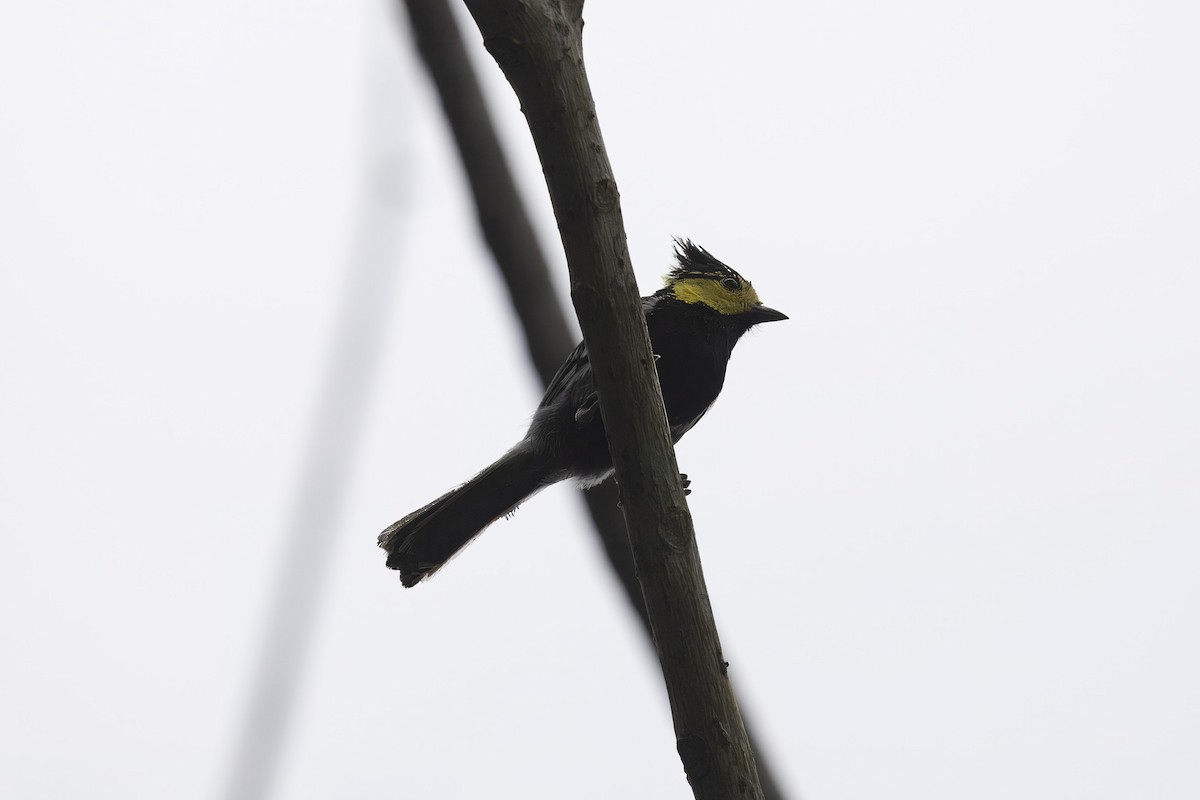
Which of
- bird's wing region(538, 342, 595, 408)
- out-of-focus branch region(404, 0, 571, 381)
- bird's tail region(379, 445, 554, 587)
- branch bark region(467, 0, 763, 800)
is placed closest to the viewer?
branch bark region(467, 0, 763, 800)

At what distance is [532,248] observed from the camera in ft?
8.34

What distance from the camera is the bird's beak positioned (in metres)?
4.72

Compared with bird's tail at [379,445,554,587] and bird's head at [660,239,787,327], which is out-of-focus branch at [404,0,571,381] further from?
bird's head at [660,239,787,327]

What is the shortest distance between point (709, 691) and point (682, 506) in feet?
1.35

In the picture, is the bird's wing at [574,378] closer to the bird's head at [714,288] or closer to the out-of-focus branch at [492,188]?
the bird's head at [714,288]

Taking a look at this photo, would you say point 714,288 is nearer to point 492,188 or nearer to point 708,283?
point 708,283

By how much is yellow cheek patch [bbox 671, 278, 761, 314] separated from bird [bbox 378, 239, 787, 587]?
0.19 ft

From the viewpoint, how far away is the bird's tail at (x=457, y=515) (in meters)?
4.24

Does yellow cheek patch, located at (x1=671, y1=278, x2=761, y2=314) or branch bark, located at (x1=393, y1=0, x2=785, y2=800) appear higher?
yellow cheek patch, located at (x1=671, y1=278, x2=761, y2=314)

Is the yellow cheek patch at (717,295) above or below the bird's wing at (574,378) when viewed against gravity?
above

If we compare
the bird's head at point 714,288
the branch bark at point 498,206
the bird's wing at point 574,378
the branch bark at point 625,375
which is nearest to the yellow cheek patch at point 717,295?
the bird's head at point 714,288

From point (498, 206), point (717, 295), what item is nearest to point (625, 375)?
point (498, 206)

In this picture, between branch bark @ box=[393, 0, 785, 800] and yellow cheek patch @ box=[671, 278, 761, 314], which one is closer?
branch bark @ box=[393, 0, 785, 800]

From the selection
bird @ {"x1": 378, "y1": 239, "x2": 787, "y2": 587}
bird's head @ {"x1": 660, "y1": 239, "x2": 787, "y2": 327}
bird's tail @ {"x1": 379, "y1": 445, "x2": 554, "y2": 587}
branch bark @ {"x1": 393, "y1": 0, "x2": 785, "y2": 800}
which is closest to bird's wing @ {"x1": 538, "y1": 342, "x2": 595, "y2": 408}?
bird @ {"x1": 378, "y1": 239, "x2": 787, "y2": 587}
